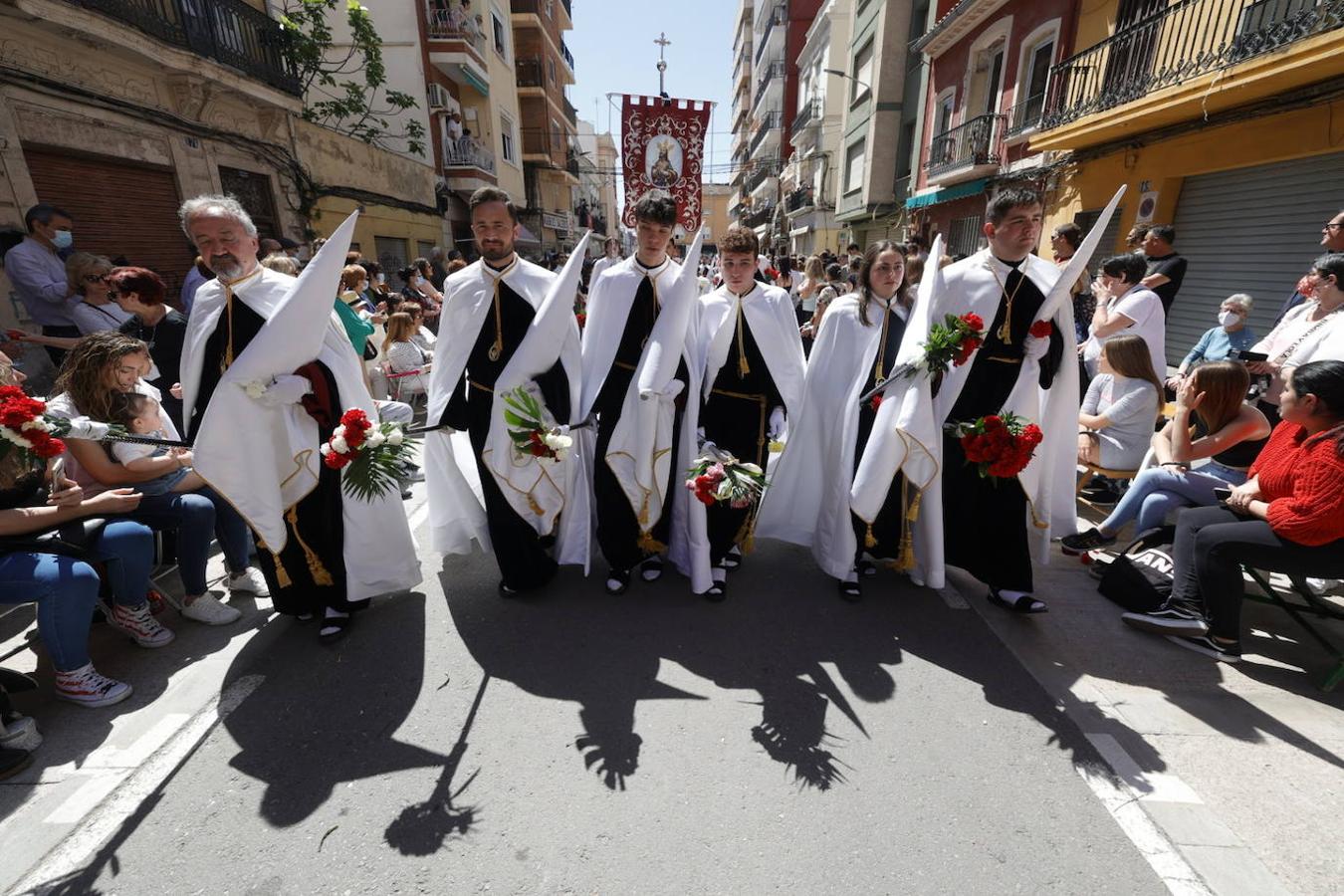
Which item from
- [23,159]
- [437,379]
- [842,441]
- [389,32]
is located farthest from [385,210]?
[842,441]

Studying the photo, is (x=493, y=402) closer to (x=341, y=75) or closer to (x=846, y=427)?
(x=846, y=427)

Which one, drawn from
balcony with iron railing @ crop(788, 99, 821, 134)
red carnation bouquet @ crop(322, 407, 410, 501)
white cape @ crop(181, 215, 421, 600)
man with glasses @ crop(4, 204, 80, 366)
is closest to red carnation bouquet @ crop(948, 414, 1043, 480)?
red carnation bouquet @ crop(322, 407, 410, 501)

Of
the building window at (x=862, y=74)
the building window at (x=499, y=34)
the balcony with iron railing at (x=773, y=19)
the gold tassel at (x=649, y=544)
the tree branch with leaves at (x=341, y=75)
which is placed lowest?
the gold tassel at (x=649, y=544)

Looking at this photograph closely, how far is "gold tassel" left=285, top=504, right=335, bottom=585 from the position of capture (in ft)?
9.65

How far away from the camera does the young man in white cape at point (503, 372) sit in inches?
120

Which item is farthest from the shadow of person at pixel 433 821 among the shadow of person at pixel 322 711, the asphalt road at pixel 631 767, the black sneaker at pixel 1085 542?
the black sneaker at pixel 1085 542

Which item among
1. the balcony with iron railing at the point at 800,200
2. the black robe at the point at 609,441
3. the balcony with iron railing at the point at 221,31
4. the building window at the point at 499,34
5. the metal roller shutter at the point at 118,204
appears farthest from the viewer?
the balcony with iron railing at the point at 800,200

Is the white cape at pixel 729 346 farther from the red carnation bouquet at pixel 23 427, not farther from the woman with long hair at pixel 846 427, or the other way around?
the red carnation bouquet at pixel 23 427

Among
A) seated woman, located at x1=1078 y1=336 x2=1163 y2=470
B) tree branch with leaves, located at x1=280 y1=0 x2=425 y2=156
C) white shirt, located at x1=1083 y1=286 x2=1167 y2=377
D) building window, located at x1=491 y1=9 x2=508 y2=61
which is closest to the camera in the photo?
seated woman, located at x1=1078 y1=336 x2=1163 y2=470

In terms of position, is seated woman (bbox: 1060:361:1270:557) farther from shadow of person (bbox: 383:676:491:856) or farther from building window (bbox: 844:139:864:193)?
building window (bbox: 844:139:864:193)

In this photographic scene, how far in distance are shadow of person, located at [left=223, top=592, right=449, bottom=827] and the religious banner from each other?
18.2 ft

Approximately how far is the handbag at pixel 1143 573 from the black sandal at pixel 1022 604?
394 mm

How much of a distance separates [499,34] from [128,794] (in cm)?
2624

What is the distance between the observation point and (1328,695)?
2.59 metres
